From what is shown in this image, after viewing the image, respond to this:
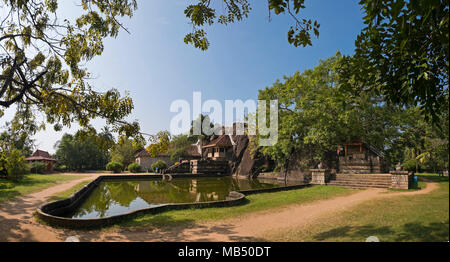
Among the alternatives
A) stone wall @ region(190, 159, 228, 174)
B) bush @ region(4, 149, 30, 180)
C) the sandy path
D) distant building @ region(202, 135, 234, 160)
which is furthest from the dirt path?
distant building @ region(202, 135, 234, 160)

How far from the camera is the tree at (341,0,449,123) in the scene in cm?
326

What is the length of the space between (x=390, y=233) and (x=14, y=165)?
2112cm

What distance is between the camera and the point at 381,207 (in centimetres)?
759

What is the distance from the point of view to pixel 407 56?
3.62 meters

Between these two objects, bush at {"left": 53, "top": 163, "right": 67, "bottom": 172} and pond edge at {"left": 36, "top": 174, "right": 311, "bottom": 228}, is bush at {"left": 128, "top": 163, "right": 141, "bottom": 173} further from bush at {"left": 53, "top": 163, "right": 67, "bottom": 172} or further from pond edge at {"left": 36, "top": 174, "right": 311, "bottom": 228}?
pond edge at {"left": 36, "top": 174, "right": 311, "bottom": 228}

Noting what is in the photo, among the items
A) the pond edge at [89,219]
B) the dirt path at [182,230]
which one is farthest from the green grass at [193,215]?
the dirt path at [182,230]

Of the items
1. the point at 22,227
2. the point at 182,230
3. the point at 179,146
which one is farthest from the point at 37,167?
the point at 182,230

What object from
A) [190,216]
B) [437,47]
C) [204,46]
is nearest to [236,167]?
[190,216]

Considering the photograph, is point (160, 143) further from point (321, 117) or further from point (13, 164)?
point (13, 164)

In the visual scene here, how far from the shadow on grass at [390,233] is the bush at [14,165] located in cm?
1772

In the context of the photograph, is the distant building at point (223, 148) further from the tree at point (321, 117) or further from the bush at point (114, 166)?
the bush at point (114, 166)

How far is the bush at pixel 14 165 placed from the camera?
14.7 meters
